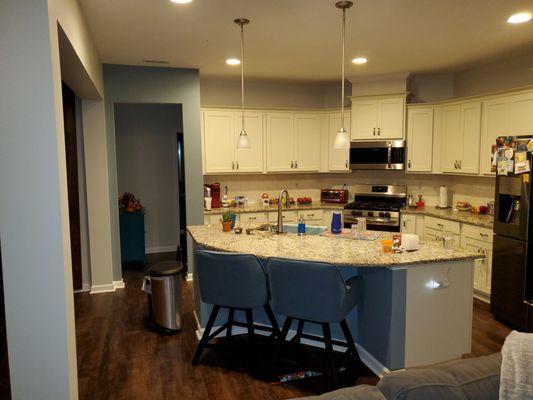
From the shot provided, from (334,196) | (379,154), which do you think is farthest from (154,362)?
(379,154)

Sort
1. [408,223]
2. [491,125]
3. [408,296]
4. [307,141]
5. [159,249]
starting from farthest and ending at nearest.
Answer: [159,249] < [307,141] < [408,223] < [491,125] < [408,296]

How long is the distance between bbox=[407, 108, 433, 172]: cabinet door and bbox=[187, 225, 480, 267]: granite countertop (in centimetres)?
235

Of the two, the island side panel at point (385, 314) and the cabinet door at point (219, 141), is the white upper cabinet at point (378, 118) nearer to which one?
the cabinet door at point (219, 141)

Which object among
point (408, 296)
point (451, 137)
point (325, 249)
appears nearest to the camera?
point (408, 296)

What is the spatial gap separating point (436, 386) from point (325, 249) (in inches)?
65.7

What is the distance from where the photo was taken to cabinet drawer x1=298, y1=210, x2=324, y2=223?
5762mm

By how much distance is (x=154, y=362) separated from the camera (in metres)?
3.20

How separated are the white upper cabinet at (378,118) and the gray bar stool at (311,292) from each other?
3.27m

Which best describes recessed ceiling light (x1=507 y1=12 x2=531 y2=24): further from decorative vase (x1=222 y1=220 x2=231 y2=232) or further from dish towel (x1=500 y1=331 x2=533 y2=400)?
dish towel (x1=500 y1=331 x2=533 y2=400)

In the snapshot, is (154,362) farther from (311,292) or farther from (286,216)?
(286,216)

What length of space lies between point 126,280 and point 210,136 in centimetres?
211

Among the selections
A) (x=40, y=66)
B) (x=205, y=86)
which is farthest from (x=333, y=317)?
(x=205, y=86)

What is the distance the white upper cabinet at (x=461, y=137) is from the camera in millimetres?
4750

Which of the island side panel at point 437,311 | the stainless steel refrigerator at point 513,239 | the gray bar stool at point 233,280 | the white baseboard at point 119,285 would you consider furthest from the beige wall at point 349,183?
the gray bar stool at point 233,280
